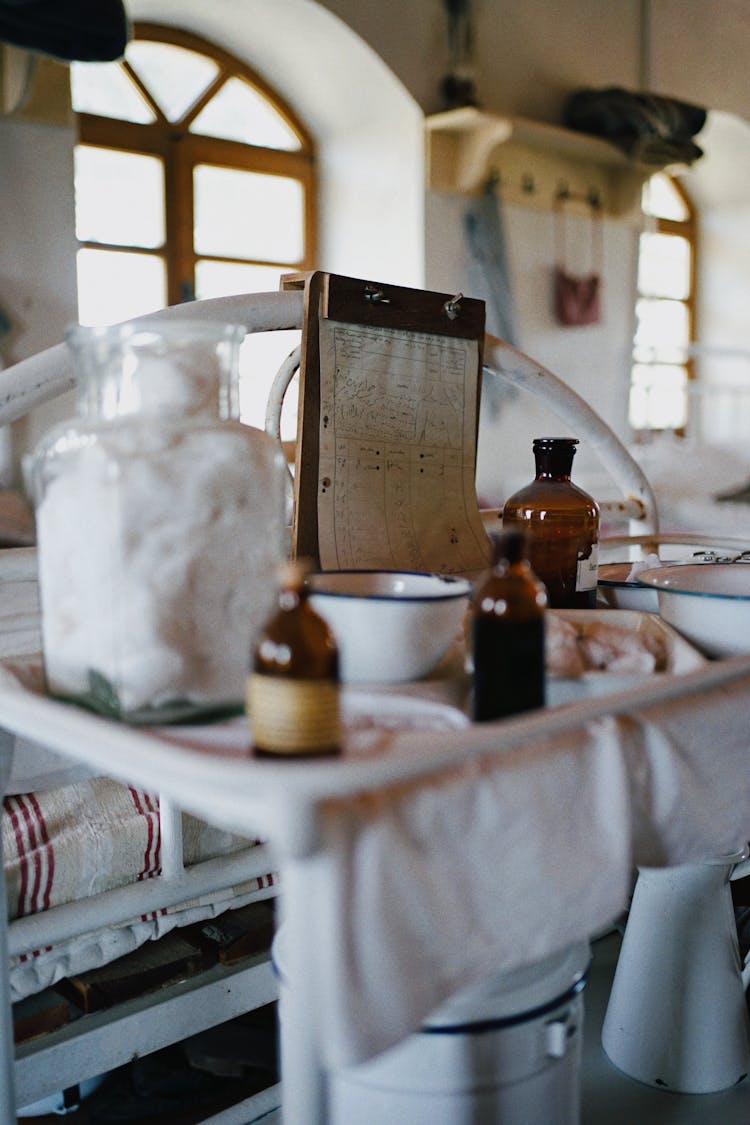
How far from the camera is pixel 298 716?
0.52m

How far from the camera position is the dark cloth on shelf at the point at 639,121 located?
145 inches

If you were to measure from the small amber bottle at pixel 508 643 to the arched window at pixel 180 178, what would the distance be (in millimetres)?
2739

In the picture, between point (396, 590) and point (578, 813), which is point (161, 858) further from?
point (578, 813)

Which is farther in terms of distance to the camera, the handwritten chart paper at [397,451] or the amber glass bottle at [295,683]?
the handwritten chart paper at [397,451]

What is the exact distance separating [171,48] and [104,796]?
114 inches

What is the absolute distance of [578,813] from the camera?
610mm

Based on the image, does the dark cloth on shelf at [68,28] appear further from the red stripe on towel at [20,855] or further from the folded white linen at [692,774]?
the folded white linen at [692,774]

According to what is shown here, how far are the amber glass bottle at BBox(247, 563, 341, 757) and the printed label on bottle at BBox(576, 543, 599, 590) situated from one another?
1.41ft

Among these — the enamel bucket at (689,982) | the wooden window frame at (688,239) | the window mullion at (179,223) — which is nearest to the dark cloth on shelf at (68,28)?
the window mullion at (179,223)

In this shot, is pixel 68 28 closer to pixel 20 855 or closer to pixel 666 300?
pixel 20 855

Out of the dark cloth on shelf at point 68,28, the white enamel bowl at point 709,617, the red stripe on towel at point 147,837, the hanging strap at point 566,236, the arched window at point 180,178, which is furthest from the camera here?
the hanging strap at point 566,236

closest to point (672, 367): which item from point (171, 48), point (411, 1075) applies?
point (171, 48)

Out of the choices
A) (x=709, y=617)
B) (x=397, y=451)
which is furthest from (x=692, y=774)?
(x=397, y=451)

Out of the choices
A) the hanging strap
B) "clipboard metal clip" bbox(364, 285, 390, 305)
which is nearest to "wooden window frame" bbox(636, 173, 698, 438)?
the hanging strap
